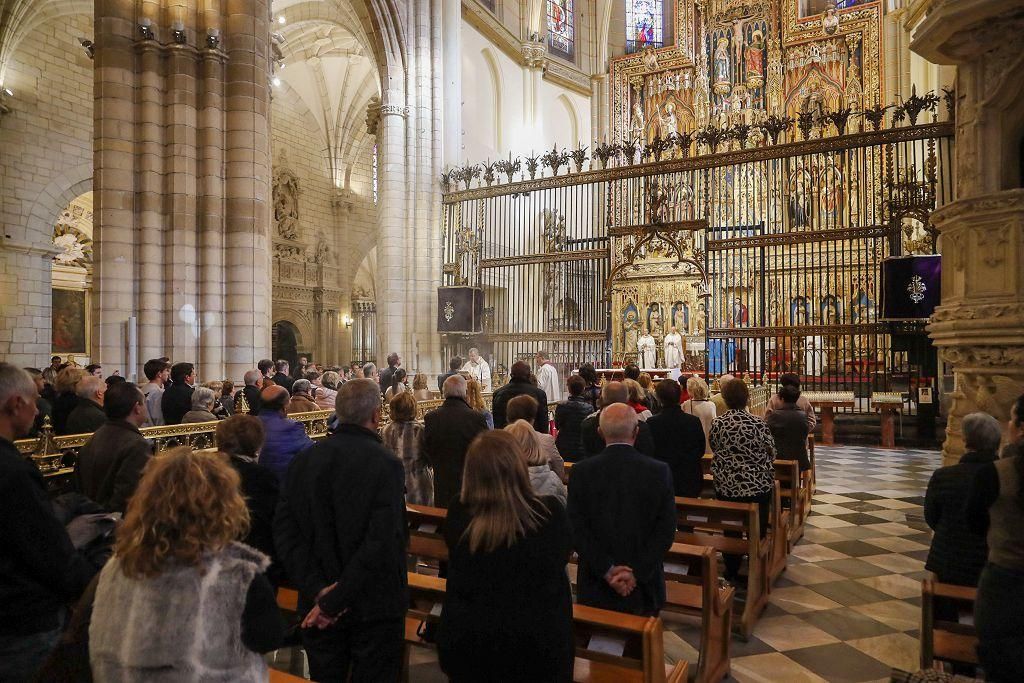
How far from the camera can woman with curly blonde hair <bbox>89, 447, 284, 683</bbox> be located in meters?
1.64

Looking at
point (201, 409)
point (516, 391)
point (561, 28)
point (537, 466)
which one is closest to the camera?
point (537, 466)

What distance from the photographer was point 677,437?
15.9 ft

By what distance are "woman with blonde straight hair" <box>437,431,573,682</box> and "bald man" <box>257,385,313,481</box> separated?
2270 mm

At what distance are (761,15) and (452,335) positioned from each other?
1651cm

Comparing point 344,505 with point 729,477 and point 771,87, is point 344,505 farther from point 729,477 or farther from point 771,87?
point 771,87

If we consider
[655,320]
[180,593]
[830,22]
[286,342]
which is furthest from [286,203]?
[180,593]

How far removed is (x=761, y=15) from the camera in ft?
77.7

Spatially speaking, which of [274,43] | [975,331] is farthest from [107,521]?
[274,43]

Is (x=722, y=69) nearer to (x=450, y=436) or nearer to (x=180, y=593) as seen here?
(x=450, y=436)

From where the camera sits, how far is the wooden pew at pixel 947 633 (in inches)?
121

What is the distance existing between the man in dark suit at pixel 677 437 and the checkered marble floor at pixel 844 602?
1.02m

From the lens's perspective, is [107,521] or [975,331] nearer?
[107,521]

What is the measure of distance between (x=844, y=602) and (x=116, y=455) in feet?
15.3

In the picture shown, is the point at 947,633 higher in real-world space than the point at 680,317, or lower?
lower
